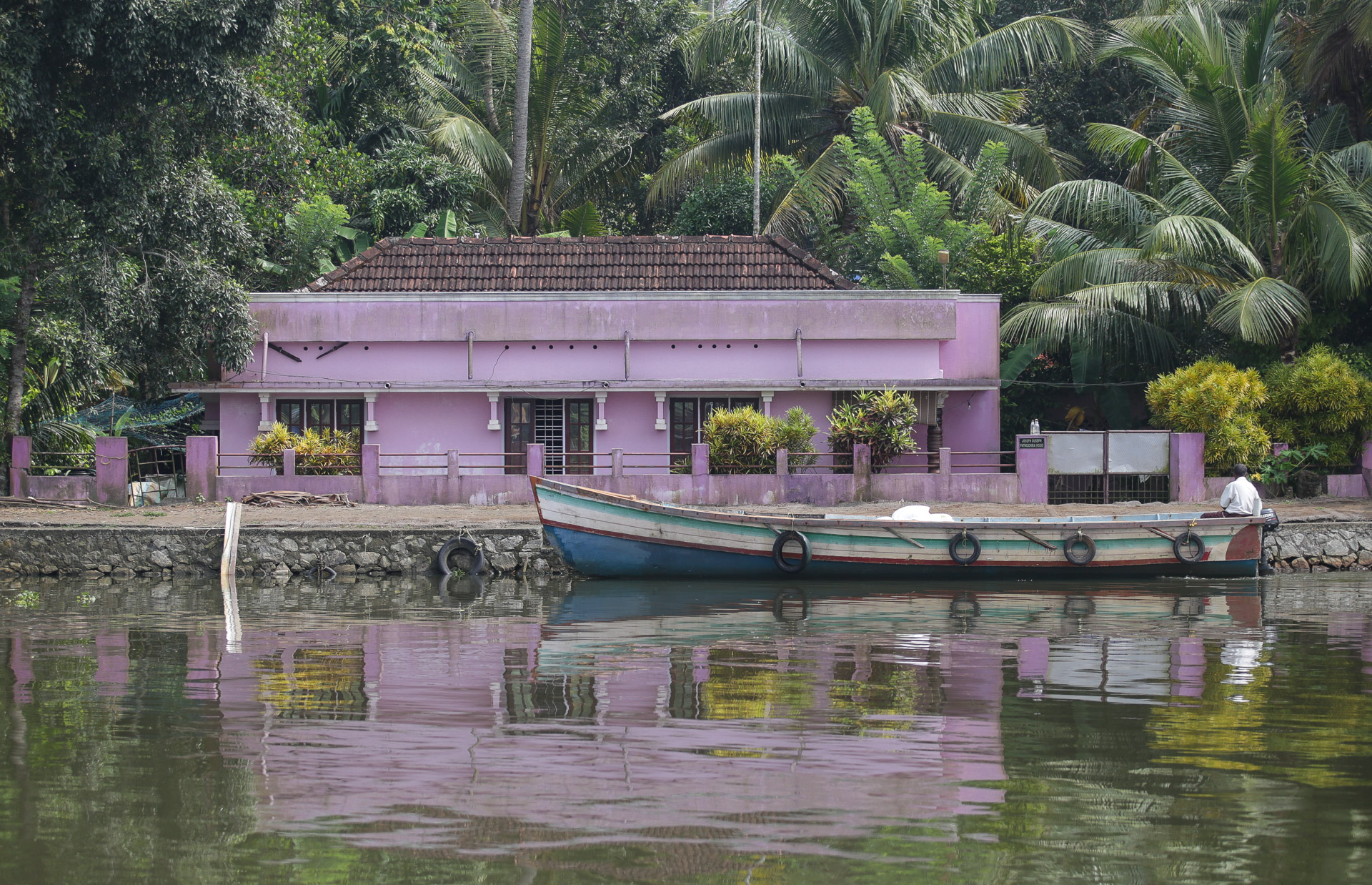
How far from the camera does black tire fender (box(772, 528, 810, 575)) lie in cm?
1883

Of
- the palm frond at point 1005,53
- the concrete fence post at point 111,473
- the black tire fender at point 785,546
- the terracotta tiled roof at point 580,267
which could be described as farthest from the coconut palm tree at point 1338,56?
the concrete fence post at point 111,473

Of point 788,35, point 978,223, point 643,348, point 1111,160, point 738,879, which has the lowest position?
point 738,879

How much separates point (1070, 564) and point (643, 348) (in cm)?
955

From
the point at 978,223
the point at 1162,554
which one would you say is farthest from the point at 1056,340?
the point at 1162,554

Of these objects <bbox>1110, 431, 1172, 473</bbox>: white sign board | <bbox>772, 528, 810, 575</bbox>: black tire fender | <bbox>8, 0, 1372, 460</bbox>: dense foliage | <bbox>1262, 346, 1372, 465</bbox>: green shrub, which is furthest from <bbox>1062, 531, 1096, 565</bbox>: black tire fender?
<bbox>1262, 346, 1372, 465</bbox>: green shrub

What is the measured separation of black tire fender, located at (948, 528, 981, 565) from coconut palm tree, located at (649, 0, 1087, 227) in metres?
13.7

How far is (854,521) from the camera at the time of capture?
61.4 feet

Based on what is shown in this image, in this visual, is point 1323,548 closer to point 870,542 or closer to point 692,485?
point 870,542

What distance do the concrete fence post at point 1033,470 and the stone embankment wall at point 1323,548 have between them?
3638mm

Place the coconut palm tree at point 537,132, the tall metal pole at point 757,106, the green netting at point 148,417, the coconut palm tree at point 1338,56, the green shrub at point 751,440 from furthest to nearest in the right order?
the coconut palm tree at point 537,132 → the tall metal pole at point 757,106 → the green netting at point 148,417 → the coconut palm tree at point 1338,56 → the green shrub at point 751,440

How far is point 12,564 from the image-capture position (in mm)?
20000

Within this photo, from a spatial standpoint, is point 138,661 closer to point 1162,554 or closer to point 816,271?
point 1162,554

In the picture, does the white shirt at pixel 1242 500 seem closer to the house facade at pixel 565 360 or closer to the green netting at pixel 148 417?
the house facade at pixel 565 360

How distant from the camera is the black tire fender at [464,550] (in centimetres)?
2012
